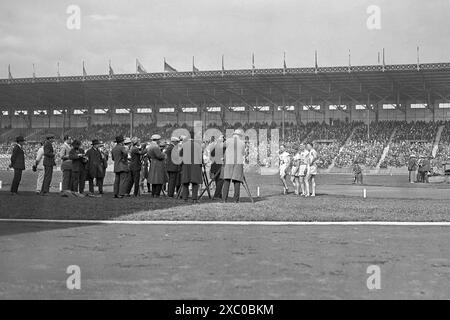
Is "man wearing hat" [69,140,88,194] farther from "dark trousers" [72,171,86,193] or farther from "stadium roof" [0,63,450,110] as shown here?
"stadium roof" [0,63,450,110]

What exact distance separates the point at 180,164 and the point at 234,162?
7.00ft

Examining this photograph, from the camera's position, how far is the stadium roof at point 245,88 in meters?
47.0

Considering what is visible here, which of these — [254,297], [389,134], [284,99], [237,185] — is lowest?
[254,297]

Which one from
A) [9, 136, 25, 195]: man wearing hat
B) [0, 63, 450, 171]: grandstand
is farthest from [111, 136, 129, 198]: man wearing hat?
[0, 63, 450, 171]: grandstand

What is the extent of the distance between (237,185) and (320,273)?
8.71 m

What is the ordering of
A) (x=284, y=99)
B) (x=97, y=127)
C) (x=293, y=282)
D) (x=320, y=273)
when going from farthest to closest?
(x=97, y=127) → (x=284, y=99) → (x=320, y=273) → (x=293, y=282)

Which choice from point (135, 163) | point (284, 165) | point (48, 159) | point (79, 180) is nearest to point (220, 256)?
point (135, 163)

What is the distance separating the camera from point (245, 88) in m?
52.5

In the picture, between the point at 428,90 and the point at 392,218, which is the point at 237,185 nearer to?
the point at 392,218

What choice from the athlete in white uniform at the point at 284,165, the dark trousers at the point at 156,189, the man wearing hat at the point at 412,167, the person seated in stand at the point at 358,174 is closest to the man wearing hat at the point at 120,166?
the dark trousers at the point at 156,189

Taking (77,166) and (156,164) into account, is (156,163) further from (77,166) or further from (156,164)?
(77,166)

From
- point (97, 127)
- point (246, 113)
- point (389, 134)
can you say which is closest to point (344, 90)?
point (389, 134)

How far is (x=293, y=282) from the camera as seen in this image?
18.7 ft
